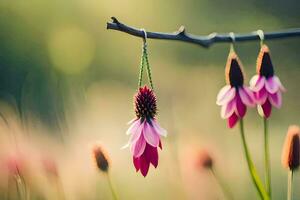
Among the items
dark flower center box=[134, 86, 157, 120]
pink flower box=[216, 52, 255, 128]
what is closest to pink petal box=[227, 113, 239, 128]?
pink flower box=[216, 52, 255, 128]

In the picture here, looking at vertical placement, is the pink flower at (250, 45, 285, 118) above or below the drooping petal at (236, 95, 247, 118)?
above

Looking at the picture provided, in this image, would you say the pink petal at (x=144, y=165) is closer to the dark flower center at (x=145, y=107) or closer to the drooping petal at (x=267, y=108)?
the dark flower center at (x=145, y=107)

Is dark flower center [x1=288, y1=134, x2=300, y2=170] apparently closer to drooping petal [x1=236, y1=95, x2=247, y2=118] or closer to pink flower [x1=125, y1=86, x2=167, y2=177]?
drooping petal [x1=236, y1=95, x2=247, y2=118]

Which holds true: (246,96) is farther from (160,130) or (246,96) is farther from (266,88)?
(160,130)

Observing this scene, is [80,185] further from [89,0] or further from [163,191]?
[89,0]

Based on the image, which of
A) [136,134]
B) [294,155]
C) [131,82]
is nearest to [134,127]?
[136,134]

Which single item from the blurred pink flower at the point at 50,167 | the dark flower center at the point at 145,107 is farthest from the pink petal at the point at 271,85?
the blurred pink flower at the point at 50,167
